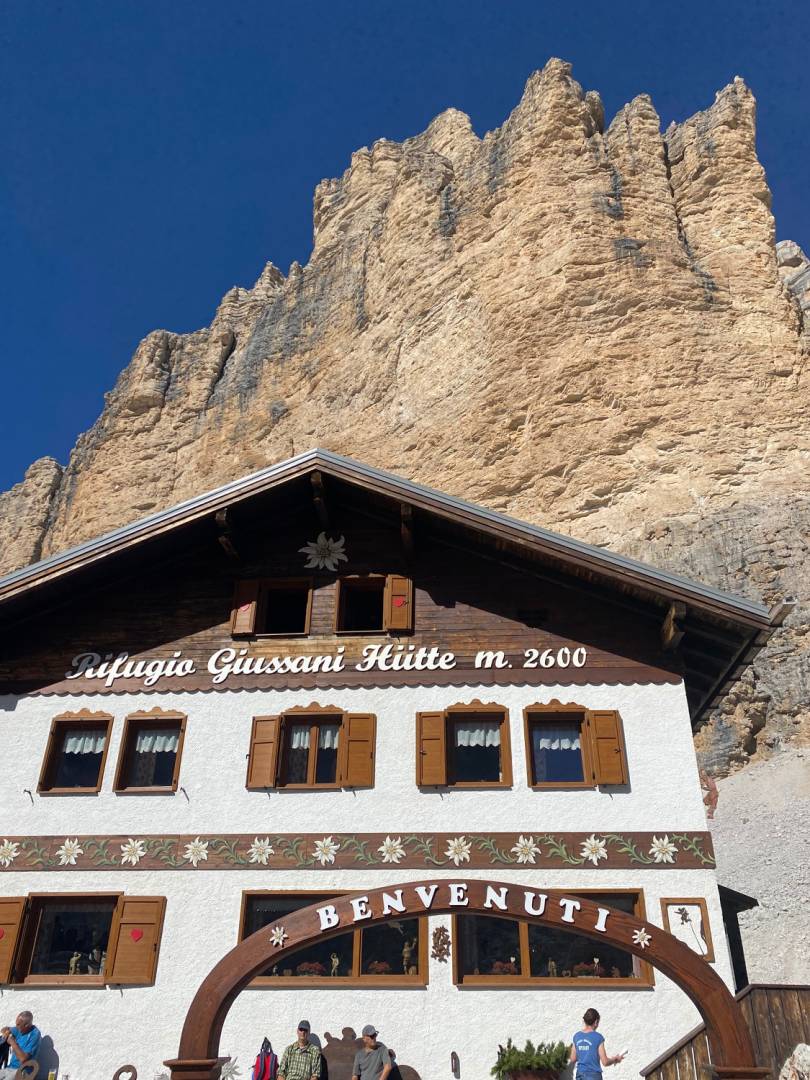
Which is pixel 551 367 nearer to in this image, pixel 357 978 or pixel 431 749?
pixel 431 749

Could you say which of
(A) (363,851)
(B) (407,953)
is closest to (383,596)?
(A) (363,851)

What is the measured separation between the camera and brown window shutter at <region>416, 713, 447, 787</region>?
487 inches

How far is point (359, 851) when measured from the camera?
1200cm

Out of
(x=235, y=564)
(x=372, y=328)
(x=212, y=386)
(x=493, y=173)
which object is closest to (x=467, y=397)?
(x=372, y=328)

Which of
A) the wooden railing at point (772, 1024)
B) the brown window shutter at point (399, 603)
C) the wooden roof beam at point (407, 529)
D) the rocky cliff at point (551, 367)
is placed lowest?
the wooden railing at point (772, 1024)

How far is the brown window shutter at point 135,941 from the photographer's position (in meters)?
11.4

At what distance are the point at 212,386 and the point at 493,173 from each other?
1073 inches

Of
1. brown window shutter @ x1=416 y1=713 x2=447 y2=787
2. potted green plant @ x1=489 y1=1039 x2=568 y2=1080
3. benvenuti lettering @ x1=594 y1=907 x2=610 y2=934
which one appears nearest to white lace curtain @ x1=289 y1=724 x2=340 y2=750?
brown window shutter @ x1=416 y1=713 x2=447 y2=787

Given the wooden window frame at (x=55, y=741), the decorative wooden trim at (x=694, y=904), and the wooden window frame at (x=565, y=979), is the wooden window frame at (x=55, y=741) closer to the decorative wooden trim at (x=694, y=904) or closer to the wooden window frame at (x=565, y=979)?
the wooden window frame at (x=565, y=979)

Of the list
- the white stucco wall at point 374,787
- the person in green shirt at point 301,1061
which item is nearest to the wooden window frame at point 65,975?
the white stucco wall at point 374,787

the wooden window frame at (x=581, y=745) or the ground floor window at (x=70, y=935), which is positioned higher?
the wooden window frame at (x=581, y=745)

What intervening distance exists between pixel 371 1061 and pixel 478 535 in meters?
7.01

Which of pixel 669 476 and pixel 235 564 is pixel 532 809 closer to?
pixel 235 564

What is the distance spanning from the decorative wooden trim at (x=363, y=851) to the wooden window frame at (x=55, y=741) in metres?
0.63
